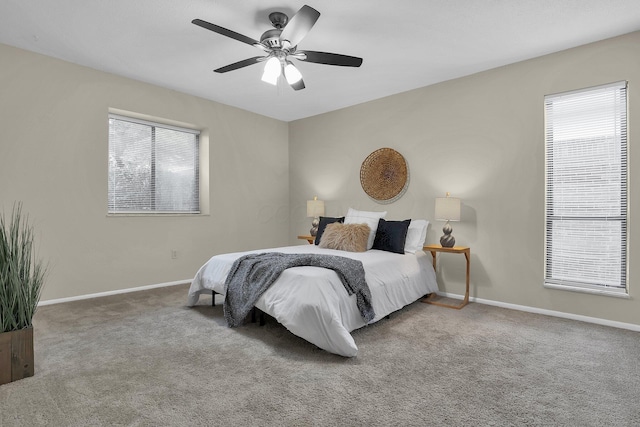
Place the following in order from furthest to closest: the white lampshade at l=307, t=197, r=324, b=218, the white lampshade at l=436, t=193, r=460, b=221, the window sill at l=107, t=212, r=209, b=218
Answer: the white lampshade at l=307, t=197, r=324, b=218, the window sill at l=107, t=212, r=209, b=218, the white lampshade at l=436, t=193, r=460, b=221

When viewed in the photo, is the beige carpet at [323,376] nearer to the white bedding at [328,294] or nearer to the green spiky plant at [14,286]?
the white bedding at [328,294]

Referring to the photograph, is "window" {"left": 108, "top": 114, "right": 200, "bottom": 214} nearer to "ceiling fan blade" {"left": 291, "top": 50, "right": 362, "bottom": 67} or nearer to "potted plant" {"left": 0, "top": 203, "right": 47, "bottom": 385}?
"potted plant" {"left": 0, "top": 203, "right": 47, "bottom": 385}

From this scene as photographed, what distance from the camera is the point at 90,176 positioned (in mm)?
3875

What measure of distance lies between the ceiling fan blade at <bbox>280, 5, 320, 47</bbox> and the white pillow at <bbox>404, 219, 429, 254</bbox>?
2378 mm

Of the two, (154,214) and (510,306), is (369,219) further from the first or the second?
(154,214)

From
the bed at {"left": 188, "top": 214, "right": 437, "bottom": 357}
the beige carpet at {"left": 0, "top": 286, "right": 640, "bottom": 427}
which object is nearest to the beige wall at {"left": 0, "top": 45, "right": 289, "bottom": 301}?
the beige carpet at {"left": 0, "top": 286, "right": 640, "bottom": 427}

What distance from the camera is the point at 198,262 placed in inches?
191

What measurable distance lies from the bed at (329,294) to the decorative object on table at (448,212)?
40cm

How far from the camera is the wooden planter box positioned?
1952mm

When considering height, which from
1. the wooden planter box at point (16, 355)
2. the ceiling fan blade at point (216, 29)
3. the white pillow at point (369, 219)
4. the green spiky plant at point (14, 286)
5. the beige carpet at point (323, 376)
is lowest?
the beige carpet at point (323, 376)

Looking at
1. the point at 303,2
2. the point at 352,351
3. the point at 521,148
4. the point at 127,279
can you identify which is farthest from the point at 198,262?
the point at 521,148

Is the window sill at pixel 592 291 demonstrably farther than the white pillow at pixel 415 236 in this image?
No

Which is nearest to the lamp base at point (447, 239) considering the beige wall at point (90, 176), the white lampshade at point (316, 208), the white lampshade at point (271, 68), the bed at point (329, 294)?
the bed at point (329, 294)

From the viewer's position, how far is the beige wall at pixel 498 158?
312 cm
